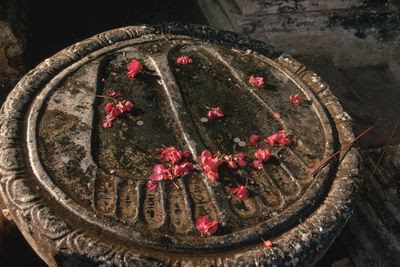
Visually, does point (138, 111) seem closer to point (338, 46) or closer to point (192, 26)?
point (192, 26)

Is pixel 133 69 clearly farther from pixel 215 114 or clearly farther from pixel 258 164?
pixel 258 164

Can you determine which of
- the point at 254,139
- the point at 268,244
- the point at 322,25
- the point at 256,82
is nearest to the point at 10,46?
the point at 256,82

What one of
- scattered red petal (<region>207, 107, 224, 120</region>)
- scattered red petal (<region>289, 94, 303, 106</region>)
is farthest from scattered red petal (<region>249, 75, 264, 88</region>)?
scattered red petal (<region>207, 107, 224, 120</region>)

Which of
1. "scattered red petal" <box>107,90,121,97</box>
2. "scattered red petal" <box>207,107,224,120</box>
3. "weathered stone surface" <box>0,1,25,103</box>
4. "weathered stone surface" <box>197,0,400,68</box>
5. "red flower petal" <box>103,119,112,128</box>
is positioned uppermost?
"weathered stone surface" <box>0,1,25,103</box>

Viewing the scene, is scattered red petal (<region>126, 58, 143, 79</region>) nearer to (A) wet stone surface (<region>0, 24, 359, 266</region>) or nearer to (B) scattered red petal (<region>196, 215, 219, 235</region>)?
(A) wet stone surface (<region>0, 24, 359, 266</region>)

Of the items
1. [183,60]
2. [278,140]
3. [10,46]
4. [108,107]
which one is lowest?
[278,140]

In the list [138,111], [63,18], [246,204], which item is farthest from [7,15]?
[246,204]

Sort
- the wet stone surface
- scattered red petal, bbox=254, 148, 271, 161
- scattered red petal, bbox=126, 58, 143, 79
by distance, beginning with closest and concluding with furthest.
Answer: the wet stone surface → scattered red petal, bbox=254, 148, 271, 161 → scattered red petal, bbox=126, 58, 143, 79
